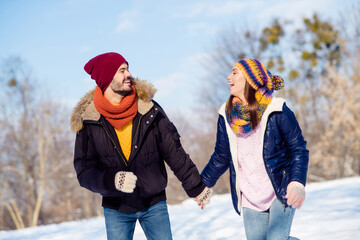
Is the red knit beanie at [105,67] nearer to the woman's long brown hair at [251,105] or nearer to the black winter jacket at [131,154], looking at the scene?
the black winter jacket at [131,154]

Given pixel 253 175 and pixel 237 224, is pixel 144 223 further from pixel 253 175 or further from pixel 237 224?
pixel 237 224

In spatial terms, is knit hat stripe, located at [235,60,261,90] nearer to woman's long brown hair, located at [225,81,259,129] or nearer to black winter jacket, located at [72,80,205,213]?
woman's long brown hair, located at [225,81,259,129]

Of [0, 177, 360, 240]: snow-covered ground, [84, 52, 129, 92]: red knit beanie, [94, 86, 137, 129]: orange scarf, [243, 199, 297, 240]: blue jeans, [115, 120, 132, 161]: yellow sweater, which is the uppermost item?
[84, 52, 129, 92]: red knit beanie

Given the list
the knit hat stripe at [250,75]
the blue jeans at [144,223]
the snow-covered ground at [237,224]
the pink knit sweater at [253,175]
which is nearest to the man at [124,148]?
the blue jeans at [144,223]

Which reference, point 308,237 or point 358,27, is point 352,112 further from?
point 308,237

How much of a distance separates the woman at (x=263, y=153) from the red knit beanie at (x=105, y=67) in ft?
3.34

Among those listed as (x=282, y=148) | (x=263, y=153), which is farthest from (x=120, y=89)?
(x=282, y=148)

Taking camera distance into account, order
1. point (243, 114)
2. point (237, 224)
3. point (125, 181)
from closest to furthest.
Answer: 1. point (125, 181)
2. point (243, 114)
3. point (237, 224)

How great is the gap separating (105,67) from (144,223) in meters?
1.38

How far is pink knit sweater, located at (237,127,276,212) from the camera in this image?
119 inches

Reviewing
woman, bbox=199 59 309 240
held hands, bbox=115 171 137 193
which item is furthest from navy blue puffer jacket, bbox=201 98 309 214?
held hands, bbox=115 171 137 193

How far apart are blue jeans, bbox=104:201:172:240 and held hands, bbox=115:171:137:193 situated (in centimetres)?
33

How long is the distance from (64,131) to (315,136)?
760 inches

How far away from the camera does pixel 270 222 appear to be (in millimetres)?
2977
